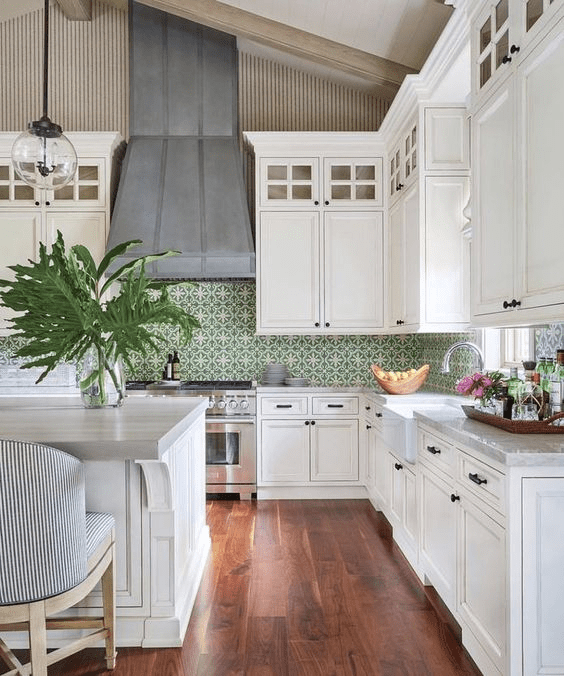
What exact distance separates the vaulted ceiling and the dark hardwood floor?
3.36 metres

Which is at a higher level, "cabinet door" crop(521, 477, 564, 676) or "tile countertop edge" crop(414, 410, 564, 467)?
"tile countertop edge" crop(414, 410, 564, 467)

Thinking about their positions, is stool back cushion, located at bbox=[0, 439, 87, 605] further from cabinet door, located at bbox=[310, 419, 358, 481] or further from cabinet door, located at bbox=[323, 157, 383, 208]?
cabinet door, located at bbox=[323, 157, 383, 208]

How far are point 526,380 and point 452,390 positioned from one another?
1.65 metres

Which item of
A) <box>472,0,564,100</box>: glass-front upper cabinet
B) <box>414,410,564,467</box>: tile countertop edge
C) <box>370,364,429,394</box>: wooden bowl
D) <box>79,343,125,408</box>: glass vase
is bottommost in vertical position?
Answer: <box>414,410,564,467</box>: tile countertop edge

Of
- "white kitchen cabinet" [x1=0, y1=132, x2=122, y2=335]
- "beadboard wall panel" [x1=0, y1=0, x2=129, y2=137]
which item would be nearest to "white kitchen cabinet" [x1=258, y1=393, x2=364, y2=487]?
"white kitchen cabinet" [x1=0, y1=132, x2=122, y2=335]

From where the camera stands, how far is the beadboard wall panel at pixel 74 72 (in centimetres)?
567

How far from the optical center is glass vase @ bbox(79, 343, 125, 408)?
2825mm

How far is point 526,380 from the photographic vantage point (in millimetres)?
2797

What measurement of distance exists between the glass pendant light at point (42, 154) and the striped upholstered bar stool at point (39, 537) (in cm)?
171

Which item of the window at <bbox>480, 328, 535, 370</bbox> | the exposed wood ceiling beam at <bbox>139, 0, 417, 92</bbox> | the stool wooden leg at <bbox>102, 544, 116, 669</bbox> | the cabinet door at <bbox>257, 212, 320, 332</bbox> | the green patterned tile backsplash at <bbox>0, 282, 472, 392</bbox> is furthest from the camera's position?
the green patterned tile backsplash at <bbox>0, 282, 472, 392</bbox>

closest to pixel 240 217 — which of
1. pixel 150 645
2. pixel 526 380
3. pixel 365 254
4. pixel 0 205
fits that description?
pixel 365 254

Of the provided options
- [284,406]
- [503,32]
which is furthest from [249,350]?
[503,32]

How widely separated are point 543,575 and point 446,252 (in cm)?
237

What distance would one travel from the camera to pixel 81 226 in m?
5.17
